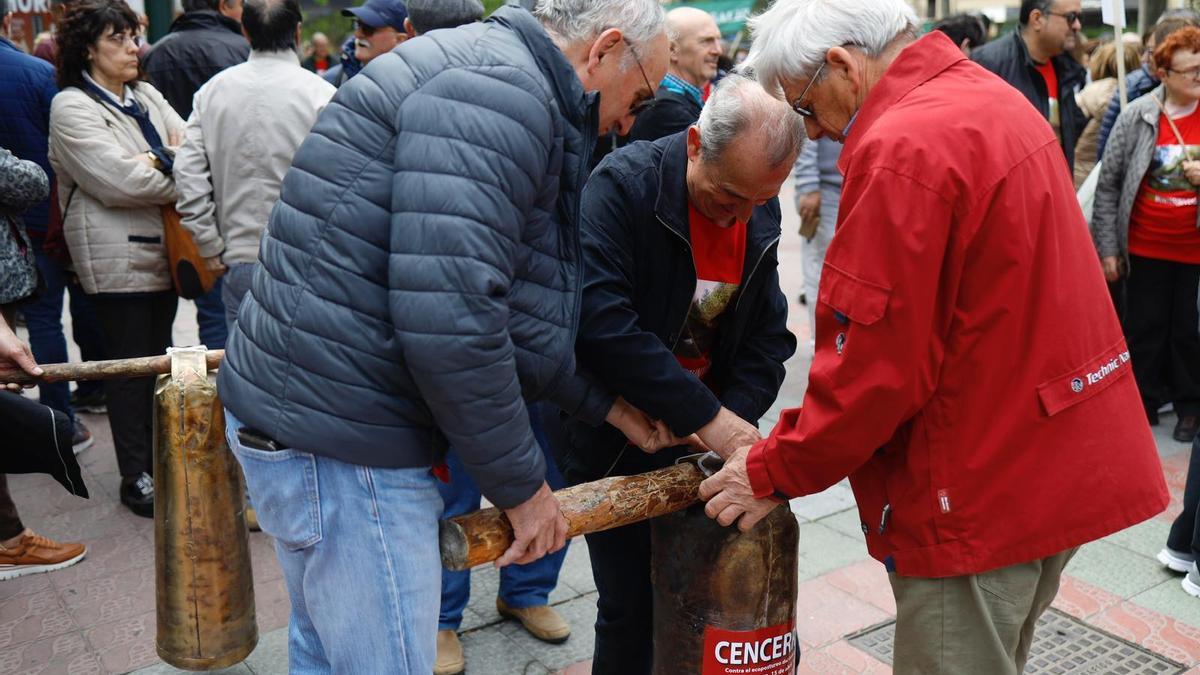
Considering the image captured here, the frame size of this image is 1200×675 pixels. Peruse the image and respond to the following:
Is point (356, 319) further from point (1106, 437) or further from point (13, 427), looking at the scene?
point (13, 427)

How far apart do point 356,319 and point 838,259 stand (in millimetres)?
814

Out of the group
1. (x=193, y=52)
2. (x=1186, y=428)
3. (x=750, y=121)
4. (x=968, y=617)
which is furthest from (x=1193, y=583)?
(x=193, y=52)

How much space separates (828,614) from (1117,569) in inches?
46.6

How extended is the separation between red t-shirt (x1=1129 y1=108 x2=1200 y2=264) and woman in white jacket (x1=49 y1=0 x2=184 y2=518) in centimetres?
449

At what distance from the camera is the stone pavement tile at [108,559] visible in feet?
13.0

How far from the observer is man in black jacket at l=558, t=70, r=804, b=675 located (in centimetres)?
238

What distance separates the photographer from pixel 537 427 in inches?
141

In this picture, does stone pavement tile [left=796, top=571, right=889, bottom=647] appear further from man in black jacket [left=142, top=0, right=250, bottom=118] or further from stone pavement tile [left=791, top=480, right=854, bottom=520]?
man in black jacket [left=142, top=0, right=250, bottom=118]

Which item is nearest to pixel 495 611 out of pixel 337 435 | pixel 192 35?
pixel 337 435

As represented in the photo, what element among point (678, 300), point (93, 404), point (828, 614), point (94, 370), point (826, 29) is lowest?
point (93, 404)

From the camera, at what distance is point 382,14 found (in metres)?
4.70

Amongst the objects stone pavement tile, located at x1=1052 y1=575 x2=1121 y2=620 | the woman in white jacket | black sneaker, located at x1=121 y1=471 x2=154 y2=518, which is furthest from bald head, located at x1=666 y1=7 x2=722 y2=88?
black sneaker, located at x1=121 y1=471 x2=154 y2=518

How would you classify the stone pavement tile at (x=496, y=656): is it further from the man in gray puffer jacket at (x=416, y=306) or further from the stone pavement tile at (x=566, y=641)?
the man in gray puffer jacket at (x=416, y=306)

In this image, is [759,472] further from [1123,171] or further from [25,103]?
[1123,171]
